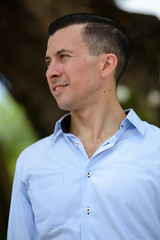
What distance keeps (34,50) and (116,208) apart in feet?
15.6

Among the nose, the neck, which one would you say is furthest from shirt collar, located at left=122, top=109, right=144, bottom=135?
the nose

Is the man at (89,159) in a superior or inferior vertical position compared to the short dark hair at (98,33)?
inferior

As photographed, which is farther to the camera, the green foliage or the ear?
the green foliage

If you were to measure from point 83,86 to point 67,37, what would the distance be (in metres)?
0.37

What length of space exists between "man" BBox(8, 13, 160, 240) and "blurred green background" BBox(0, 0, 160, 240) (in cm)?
230

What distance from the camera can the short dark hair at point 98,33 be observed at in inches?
112

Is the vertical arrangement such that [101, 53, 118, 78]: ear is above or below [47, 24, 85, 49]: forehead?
below

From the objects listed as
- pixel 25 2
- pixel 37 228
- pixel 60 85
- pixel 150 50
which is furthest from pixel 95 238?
pixel 25 2

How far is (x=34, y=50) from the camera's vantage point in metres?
6.75

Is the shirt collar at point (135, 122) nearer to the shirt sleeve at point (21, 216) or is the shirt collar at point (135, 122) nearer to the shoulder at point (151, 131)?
the shoulder at point (151, 131)

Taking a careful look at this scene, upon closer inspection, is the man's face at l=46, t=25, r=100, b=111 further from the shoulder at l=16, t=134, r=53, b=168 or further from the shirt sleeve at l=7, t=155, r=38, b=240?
the shirt sleeve at l=7, t=155, r=38, b=240

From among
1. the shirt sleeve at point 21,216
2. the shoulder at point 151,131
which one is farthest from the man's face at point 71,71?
the shirt sleeve at point 21,216

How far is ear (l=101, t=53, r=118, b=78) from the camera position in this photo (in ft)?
9.34

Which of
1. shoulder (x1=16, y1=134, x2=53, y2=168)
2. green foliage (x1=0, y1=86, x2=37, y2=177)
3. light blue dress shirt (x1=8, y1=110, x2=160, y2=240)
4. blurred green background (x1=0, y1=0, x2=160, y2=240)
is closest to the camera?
light blue dress shirt (x1=8, y1=110, x2=160, y2=240)
